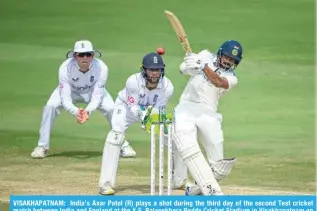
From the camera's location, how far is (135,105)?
1301 cm

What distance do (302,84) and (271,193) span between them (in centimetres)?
634

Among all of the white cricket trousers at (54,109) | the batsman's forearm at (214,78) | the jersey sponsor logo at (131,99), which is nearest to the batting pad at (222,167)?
the batsman's forearm at (214,78)

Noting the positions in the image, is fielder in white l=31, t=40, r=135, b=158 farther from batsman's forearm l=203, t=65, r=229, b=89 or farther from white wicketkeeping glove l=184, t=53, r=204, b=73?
white wicketkeeping glove l=184, t=53, r=204, b=73

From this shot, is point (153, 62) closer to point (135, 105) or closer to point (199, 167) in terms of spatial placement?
point (135, 105)

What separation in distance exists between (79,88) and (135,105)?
2402mm

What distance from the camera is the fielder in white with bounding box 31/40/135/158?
49.0 feet

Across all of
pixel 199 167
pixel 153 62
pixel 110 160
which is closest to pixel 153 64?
pixel 153 62

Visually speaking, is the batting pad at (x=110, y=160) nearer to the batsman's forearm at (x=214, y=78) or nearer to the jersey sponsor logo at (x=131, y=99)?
the jersey sponsor logo at (x=131, y=99)

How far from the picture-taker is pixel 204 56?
12.3m

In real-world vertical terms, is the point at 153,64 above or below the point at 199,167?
above

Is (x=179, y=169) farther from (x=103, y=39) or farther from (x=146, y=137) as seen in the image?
(x=103, y=39)

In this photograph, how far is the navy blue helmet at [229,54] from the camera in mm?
12195

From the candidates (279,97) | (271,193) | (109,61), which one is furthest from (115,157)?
(109,61)

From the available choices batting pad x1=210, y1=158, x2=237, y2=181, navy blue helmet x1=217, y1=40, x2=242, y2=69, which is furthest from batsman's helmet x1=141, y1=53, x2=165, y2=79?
batting pad x1=210, y1=158, x2=237, y2=181
